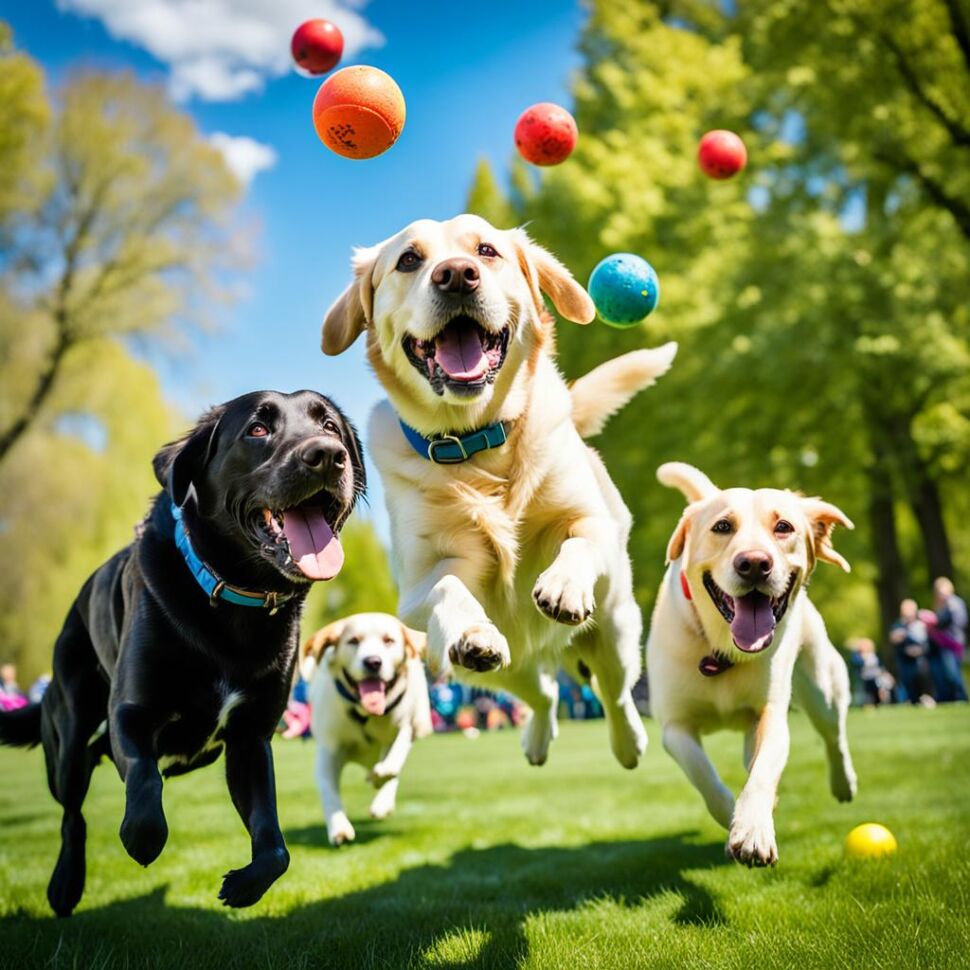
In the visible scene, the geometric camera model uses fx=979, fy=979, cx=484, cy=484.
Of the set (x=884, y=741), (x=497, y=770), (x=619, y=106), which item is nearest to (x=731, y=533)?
(x=884, y=741)

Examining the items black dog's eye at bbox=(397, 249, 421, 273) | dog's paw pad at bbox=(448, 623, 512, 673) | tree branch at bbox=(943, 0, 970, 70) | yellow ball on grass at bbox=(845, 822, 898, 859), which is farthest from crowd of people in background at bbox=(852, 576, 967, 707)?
dog's paw pad at bbox=(448, 623, 512, 673)

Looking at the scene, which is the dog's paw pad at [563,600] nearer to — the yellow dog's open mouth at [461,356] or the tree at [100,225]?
the yellow dog's open mouth at [461,356]

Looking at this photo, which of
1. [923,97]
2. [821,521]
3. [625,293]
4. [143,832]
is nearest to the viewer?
[143,832]

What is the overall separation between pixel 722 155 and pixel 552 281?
2.70 meters

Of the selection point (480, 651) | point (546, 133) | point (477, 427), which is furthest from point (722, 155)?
point (480, 651)

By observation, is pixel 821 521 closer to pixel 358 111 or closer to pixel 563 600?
pixel 563 600

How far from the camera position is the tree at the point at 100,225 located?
2042 centimetres

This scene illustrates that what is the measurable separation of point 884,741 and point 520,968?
27.2ft

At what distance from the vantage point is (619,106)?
2139cm

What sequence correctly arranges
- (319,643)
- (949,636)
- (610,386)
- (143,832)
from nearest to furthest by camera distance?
(143,832) → (610,386) → (319,643) → (949,636)

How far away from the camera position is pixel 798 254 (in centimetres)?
1745

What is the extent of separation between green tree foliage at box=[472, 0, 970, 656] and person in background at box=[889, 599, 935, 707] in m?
2.21

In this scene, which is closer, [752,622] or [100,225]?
[752,622]

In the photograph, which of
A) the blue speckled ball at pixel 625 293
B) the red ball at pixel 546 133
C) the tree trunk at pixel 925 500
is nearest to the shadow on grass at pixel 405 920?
the blue speckled ball at pixel 625 293
